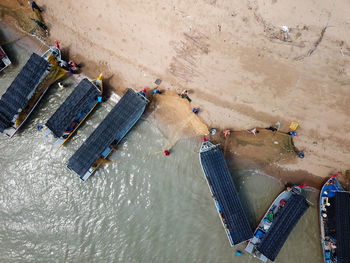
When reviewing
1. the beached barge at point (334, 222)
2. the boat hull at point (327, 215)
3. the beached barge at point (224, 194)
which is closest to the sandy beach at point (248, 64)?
the boat hull at point (327, 215)

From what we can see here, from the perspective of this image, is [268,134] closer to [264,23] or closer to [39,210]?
[264,23]

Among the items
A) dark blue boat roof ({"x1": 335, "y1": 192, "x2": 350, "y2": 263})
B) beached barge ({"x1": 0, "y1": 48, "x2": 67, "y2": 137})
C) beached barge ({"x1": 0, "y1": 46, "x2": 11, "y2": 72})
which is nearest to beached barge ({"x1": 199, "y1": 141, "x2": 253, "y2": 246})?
dark blue boat roof ({"x1": 335, "y1": 192, "x2": 350, "y2": 263})

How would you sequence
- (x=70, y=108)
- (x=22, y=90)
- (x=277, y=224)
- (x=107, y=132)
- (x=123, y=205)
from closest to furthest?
(x=277, y=224)
(x=107, y=132)
(x=70, y=108)
(x=22, y=90)
(x=123, y=205)

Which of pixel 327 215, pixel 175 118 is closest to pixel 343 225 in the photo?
pixel 327 215

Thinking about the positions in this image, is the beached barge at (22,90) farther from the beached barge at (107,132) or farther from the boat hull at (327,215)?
the boat hull at (327,215)

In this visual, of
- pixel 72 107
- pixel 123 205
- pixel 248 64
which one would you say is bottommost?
pixel 123 205

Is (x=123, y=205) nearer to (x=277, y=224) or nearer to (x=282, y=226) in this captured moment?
(x=277, y=224)

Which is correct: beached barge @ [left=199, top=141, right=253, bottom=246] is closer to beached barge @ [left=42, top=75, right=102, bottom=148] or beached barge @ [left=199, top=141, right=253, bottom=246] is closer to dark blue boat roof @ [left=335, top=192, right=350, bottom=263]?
dark blue boat roof @ [left=335, top=192, right=350, bottom=263]
